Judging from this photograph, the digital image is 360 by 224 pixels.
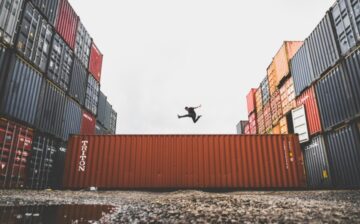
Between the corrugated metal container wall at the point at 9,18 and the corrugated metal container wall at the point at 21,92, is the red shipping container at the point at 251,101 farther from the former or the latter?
the corrugated metal container wall at the point at 9,18

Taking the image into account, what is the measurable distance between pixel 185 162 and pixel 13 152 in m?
8.78

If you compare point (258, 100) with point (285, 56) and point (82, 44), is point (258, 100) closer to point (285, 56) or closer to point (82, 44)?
point (285, 56)

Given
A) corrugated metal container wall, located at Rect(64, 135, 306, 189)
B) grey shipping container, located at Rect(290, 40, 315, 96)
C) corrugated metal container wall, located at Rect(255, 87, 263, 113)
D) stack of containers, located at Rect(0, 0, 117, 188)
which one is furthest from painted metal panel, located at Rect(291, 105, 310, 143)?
stack of containers, located at Rect(0, 0, 117, 188)

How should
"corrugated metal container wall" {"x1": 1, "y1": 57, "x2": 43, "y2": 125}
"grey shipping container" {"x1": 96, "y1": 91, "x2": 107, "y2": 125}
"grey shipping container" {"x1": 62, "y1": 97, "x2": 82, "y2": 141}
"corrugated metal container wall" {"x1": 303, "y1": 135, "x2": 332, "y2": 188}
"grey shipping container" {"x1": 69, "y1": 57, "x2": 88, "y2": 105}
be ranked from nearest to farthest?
"corrugated metal container wall" {"x1": 1, "y1": 57, "x2": 43, "y2": 125} < "corrugated metal container wall" {"x1": 303, "y1": 135, "x2": 332, "y2": 188} < "grey shipping container" {"x1": 62, "y1": 97, "x2": 82, "y2": 141} < "grey shipping container" {"x1": 69, "y1": 57, "x2": 88, "y2": 105} < "grey shipping container" {"x1": 96, "y1": 91, "x2": 107, "y2": 125}

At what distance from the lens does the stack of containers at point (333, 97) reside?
38.6 feet

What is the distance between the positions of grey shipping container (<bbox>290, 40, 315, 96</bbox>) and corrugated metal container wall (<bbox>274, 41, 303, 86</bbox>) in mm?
947

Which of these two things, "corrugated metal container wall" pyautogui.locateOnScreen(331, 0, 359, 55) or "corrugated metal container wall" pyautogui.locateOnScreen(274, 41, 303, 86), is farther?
"corrugated metal container wall" pyautogui.locateOnScreen(274, 41, 303, 86)

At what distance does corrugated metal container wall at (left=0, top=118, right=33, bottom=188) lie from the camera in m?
11.0

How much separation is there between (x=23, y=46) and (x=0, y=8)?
6.64 ft

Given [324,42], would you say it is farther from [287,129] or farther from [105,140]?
[105,140]

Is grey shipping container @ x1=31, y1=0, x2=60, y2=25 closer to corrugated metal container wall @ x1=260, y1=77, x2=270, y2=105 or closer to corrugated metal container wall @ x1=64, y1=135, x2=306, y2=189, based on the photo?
corrugated metal container wall @ x1=64, y1=135, x2=306, y2=189

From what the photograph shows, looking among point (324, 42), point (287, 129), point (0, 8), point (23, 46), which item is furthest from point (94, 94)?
point (324, 42)

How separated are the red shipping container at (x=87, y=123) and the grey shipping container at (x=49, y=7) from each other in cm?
729

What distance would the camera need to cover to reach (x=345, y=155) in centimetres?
1219
